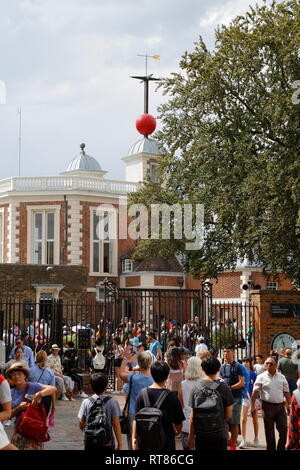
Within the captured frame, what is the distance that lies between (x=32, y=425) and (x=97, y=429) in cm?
77

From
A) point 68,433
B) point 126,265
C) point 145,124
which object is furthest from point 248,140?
point 126,265

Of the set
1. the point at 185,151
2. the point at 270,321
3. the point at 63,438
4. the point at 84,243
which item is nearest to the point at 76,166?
the point at 84,243

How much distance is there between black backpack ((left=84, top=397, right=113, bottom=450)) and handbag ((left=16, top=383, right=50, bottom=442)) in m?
0.56

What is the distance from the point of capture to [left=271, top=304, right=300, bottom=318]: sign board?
2239 cm

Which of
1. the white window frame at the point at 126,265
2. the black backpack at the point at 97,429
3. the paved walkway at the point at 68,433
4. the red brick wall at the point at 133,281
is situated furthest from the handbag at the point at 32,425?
the white window frame at the point at 126,265

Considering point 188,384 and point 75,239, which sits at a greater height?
point 75,239

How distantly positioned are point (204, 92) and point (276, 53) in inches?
112

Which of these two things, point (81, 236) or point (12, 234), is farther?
point (12, 234)

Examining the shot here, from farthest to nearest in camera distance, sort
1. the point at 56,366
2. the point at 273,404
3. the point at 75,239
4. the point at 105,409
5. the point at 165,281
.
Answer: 1. the point at 165,281
2. the point at 75,239
3. the point at 56,366
4. the point at 273,404
5. the point at 105,409

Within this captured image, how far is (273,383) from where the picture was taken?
485 inches

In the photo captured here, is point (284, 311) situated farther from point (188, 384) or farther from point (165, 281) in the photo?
point (165, 281)

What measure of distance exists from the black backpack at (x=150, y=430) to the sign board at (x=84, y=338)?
14684 millimetres

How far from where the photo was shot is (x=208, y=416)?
8500 mm
